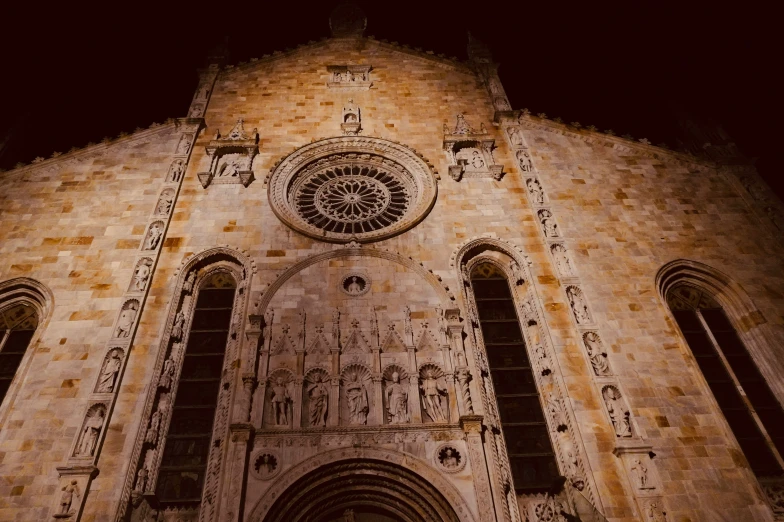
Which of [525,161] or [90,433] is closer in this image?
[90,433]

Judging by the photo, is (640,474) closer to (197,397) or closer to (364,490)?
(364,490)

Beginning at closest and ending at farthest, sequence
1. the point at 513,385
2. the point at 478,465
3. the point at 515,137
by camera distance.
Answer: the point at 478,465
the point at 513,385
the point at 515,137

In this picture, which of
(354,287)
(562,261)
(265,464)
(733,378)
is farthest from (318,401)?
(733,378)

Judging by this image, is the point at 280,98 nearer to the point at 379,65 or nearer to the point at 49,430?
the point at 379,65

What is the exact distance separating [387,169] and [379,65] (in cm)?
460

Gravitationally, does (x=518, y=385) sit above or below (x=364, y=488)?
above

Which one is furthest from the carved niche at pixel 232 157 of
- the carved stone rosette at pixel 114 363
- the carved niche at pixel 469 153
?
the carved niche at pixel 469 153

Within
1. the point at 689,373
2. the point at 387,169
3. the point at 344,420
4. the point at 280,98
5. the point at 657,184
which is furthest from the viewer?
the point at 280,98

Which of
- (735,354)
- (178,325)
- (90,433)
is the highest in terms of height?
(178,325)

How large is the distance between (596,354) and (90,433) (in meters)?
8.85

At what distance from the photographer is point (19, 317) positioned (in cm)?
1141

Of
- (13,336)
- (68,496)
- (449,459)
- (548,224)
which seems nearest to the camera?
(68,496)

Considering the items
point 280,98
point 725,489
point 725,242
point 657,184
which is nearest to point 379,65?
point 280,98

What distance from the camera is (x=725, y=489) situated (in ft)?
29.1
